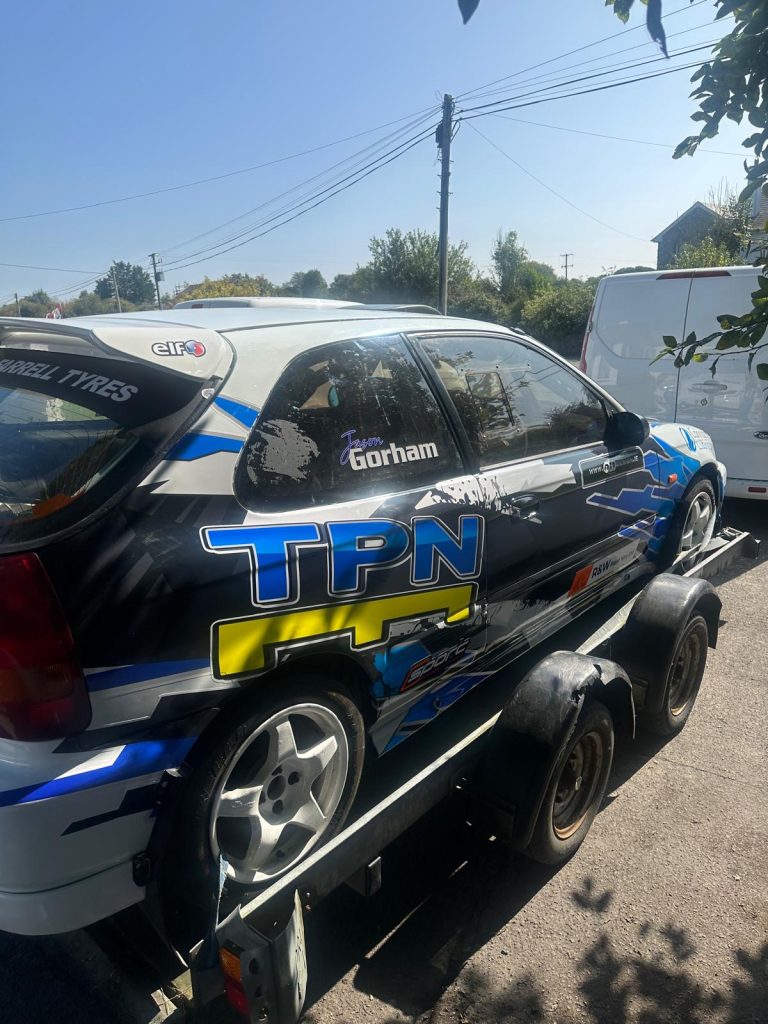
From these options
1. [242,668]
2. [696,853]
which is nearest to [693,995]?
[696,853]

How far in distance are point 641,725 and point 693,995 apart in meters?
1.37

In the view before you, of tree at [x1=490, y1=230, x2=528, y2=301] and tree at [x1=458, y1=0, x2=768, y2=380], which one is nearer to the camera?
tree at [x1=458, y1=0, x2=768, y2=380]

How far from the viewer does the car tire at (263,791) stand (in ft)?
6.33

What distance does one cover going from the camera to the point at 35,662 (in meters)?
1.64

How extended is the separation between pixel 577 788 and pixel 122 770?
1.74 m

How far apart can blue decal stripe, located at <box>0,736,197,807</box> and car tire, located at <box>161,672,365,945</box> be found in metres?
0.09

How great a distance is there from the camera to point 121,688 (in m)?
1.73

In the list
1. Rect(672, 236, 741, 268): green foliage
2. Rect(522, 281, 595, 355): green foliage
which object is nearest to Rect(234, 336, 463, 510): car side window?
Rect(672, 236, 741, 268): green foliage

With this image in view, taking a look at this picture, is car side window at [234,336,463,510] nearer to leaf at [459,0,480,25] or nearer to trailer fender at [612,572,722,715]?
leaf at [459,0,480,25]

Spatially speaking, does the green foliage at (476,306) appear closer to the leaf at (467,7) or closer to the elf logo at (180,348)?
the elf logo at (180,348)

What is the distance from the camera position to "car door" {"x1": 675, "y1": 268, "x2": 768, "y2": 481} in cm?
634

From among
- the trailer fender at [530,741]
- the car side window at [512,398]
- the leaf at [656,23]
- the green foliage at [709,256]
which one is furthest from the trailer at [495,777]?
the green foliage at [709,256]

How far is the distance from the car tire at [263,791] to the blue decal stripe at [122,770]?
0.09 meters

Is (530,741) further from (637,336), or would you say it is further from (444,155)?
(444,155)
